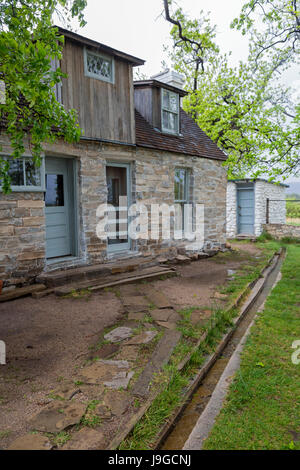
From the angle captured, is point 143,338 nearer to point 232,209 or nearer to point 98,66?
point 98,66

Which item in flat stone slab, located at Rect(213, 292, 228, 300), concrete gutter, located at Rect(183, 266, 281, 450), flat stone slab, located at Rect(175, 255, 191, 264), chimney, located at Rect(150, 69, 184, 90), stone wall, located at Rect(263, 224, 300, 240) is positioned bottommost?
concrete gutter, located at Rect(183, 266, 281, 450)

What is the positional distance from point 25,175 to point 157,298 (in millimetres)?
3627

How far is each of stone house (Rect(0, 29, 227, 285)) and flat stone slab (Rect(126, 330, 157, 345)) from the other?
321 centimetres

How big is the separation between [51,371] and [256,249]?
11109 mm

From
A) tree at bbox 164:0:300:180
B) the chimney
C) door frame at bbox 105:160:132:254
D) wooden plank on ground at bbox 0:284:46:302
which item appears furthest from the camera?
tree at bbox 164:0:300:180

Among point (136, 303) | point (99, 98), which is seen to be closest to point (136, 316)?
point (136, 303)

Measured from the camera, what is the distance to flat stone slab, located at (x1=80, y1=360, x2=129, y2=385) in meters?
3.25

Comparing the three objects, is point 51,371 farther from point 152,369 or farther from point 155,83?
point 155,83

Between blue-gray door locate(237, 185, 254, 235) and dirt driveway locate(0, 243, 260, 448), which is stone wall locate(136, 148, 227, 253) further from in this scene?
blue-gray door locate(237, 185, 254, 235)

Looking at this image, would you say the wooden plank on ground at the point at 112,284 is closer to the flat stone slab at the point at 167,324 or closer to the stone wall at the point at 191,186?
the stone wall at the point at 191,186

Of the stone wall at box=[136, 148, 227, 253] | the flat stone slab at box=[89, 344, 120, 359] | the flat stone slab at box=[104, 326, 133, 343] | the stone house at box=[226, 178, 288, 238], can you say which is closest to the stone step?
the stone wall at box=[136, 148, 227, 253]

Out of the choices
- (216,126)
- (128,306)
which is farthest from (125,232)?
(216,126)

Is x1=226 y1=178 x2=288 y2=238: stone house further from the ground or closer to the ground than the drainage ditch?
further from the ground

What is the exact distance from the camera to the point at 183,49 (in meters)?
17.2
